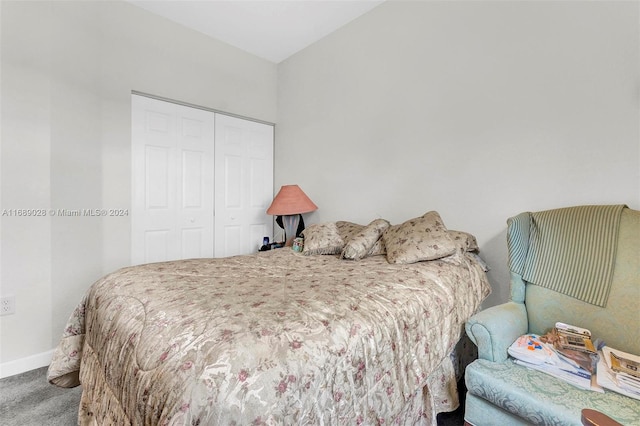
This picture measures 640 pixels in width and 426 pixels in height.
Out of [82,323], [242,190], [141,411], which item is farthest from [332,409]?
[242,190]

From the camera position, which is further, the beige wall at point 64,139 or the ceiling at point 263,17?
the ceiling at point 263,17

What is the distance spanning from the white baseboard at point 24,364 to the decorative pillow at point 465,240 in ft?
9.97

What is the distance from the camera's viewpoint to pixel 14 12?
1.99 metres

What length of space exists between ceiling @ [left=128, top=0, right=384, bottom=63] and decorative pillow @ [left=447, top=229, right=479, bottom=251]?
209 cm

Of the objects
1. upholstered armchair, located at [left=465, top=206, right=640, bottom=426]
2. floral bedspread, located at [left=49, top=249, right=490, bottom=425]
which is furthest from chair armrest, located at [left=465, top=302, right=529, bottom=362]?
floral bedspread, located at [left=49, top=249, right=490, bottom=425]

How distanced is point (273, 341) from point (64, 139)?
2.43 m

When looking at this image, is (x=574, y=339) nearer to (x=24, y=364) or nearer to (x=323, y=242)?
(x=323, y=242)

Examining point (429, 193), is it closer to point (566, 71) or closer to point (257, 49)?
point (566, 71)

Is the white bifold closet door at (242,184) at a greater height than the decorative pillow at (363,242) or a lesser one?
greater

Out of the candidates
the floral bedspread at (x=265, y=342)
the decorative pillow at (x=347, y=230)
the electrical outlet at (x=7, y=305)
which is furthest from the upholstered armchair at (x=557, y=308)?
the electrical outlet at (x=7, y=305)

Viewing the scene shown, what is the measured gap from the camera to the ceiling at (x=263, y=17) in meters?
2.50

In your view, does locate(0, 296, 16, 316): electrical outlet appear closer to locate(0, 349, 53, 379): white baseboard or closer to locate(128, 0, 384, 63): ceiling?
→ locate(0, 349, 53, 379): white baseboard

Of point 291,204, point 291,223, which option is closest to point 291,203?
point 291,204

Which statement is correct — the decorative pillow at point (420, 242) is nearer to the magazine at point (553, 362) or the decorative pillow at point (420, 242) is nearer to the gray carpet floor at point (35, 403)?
the magazine at point (553, 362)
